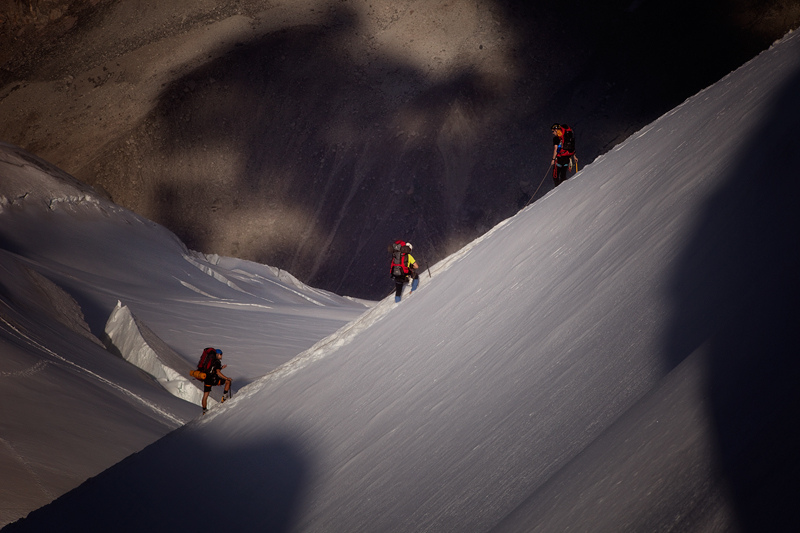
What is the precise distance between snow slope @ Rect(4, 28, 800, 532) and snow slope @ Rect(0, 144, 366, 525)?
81 centimetres

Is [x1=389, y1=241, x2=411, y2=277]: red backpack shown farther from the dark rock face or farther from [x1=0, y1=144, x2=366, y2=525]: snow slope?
the dark rock face

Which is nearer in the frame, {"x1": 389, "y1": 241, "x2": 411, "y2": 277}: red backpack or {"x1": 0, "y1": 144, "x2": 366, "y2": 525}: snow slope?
{"x1": 0, "y1": 144, "x2": 366, "y2": 525}: snow slope

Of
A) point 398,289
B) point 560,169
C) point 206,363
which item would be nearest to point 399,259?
point 398,289

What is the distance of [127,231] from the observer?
18.2m

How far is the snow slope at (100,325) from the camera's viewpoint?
6289 mm

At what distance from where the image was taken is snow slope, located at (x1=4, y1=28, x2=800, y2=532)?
87.0 inches

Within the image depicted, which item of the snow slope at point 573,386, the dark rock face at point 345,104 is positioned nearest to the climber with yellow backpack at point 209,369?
the snow slope at point 573,386

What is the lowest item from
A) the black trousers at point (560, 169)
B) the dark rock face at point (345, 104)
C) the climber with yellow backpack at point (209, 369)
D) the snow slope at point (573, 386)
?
the snow slope at point (573, 386)

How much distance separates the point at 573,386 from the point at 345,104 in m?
25.3

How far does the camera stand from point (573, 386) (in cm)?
342

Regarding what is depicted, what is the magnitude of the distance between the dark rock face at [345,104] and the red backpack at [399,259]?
1772cm

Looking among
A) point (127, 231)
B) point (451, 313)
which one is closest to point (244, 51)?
point (127, 231)

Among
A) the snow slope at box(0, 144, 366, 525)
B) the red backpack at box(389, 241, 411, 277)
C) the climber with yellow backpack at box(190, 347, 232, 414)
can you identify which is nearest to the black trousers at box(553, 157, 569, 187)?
the red backpack at box(389, 241, 411, 277)

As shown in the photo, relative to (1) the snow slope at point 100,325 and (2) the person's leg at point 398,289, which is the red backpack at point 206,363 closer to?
(1) the snow slope at point 100,325
